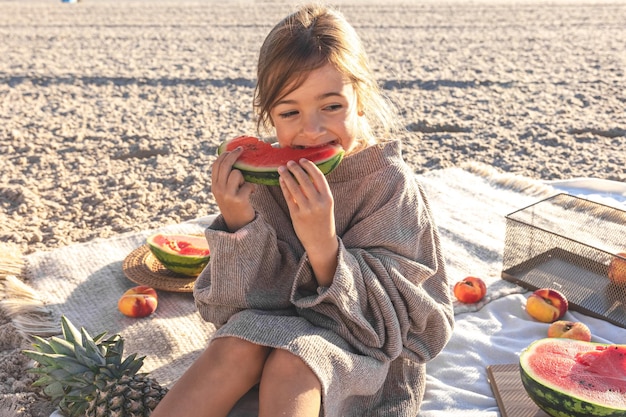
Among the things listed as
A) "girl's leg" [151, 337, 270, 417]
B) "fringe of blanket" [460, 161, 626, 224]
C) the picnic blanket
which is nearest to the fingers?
"girl's leg" [151, 337, 270, 417]

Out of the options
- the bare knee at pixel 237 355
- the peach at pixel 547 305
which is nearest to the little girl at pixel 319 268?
the bare knee at pixel 237 355

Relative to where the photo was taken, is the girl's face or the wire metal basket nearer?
the girl's face

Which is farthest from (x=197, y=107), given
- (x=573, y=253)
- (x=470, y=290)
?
(x=573, y=253)

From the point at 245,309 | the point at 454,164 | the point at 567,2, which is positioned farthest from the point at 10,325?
the point at 567,2

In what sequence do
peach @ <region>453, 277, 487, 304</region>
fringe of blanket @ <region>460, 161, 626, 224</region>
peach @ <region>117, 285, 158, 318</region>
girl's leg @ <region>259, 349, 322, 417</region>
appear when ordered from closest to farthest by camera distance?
girl's leg @ <region>259, 349, 322, 417</region> → peach @ <region>117, 285, 158, 318</region> → peach @ <region>453, 277, 487, 304</region> → fringe of blanket @ <region>460, 161, 626, 224</region>

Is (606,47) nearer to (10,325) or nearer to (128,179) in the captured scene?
(128,179)

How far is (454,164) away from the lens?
597 centimetres

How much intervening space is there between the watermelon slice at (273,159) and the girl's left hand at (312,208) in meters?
0.10

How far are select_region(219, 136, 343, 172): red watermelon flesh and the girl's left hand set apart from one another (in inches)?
4.8

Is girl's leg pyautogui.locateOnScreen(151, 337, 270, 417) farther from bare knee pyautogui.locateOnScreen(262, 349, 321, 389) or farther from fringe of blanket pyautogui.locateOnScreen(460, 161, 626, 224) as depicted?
fringe of blanket pyautogui.locateOnScreen(460, 161, 626, 224)

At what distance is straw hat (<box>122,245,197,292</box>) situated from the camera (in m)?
3.88

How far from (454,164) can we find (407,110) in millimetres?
1736

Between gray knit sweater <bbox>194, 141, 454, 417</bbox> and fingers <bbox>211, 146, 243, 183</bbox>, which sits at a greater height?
fingers <bbox>211, 146, 243, 183</bbox>

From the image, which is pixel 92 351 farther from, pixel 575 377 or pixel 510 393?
pixel 575 377
